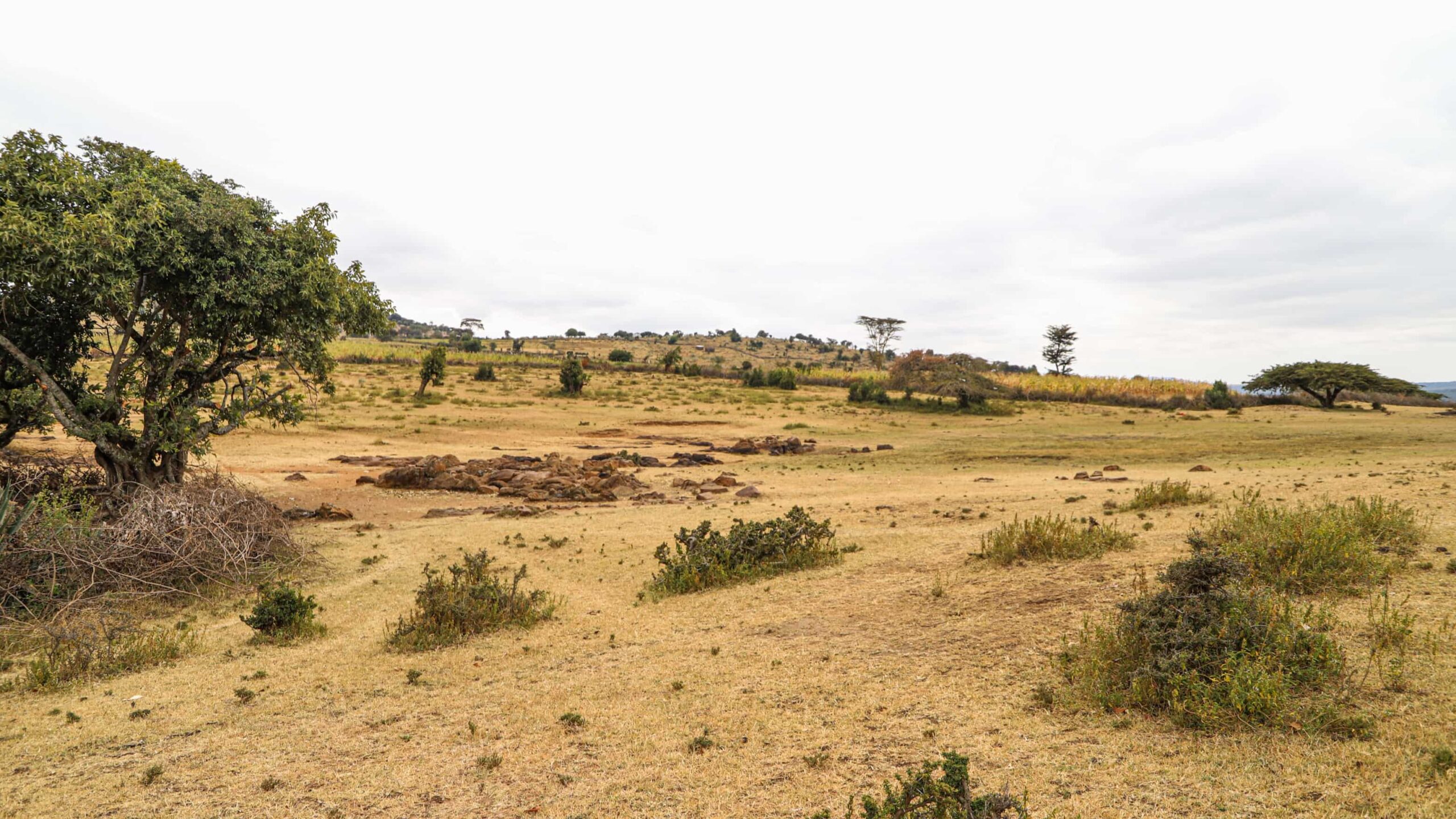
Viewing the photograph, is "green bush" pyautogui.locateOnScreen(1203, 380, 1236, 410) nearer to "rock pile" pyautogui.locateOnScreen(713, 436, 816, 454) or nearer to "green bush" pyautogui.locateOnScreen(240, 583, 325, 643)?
"rock pile" pyautogui.locateOnScreen(713, 436, 816, 454)

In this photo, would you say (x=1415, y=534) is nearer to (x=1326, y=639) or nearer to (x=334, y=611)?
(x=1326, y=639)

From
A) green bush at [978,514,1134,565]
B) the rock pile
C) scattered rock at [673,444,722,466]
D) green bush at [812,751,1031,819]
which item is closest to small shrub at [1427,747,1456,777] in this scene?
green bush at [812,751,1031,819]

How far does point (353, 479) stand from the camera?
759 inches

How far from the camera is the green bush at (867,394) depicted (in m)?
44.3

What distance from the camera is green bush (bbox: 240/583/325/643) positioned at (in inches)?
307

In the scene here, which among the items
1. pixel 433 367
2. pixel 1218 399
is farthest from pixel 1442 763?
pixel 1218 399

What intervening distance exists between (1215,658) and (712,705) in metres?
3.58

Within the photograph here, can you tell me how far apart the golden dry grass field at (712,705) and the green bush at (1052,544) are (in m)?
0.25

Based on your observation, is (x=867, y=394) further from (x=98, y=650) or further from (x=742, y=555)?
(x=98, y=650)

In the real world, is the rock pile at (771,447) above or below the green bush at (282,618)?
above

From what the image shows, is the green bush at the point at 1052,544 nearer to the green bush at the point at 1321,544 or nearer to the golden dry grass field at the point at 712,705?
the golden dry grass field at the point at 712,705

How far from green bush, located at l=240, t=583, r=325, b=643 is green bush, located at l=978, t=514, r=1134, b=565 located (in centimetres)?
790

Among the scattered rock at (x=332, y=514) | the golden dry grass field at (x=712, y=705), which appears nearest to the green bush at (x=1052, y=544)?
the golden dry grass field at (x=712, y=705)

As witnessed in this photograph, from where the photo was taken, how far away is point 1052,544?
8406mm
